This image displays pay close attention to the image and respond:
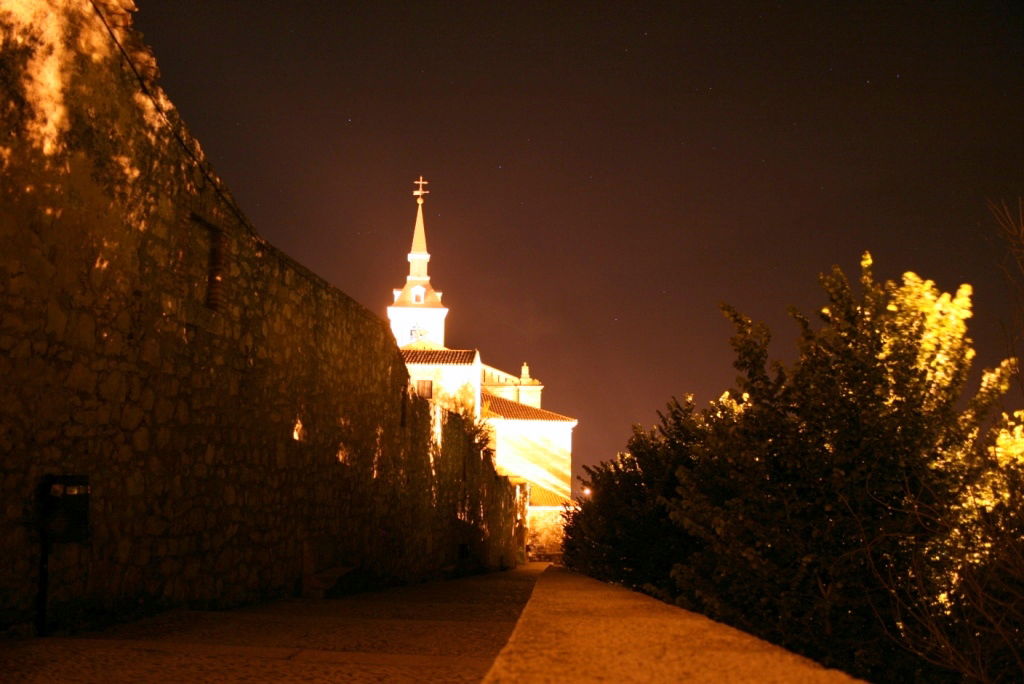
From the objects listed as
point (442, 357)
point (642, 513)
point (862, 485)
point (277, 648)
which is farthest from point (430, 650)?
point (442, 357)

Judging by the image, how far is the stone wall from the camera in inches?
164

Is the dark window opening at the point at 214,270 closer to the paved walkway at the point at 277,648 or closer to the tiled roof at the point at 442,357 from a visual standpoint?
the paved walkway at the point at 277,648

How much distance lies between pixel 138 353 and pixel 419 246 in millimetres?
81011

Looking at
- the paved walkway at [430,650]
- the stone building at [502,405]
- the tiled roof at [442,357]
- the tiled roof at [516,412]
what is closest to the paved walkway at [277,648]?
the paved walkway at [430,650]

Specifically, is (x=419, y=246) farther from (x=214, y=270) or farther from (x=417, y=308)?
(x=214, y=270)

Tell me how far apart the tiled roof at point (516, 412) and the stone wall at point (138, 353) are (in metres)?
43.4

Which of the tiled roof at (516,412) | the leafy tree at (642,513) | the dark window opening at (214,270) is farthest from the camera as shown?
the tiled roof at (516,412)

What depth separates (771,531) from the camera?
5637 millimetres

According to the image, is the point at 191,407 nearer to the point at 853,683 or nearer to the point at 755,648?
the point at 755,648

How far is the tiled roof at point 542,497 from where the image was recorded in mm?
46700

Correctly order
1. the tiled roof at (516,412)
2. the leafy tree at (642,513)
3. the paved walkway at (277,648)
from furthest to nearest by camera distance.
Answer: the tiled roof at (516,412)
the leafy tree at (642,513)
the paved walkway at (277,648)

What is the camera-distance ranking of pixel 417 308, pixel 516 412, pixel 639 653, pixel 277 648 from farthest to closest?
1. pixel 417 308
2. pixel 516 412
3. pixel 277 648
4. pixel 639 653

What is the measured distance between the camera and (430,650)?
436 cm

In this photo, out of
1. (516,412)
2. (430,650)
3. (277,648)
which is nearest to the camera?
(277,648)
